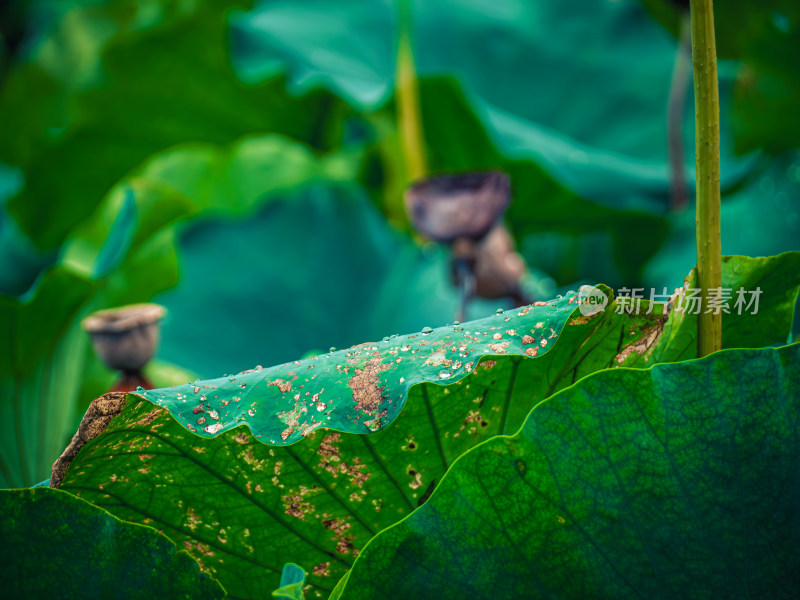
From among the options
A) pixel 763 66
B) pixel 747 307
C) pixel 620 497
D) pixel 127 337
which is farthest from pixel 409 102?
pixel 620 497

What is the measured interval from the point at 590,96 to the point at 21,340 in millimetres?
1409

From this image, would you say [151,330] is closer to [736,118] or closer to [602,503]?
[602,503]

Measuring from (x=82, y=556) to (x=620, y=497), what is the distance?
262 mm

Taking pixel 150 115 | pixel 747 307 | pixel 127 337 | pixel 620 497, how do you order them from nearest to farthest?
pixel 620 497 → pixel 747 307 → pixel 127 337 → pixel 150 115

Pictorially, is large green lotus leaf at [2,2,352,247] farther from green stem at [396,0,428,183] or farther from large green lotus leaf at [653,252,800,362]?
large green lotus leaf at [653,252,800,362]

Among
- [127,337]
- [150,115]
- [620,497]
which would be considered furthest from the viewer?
[150,115]

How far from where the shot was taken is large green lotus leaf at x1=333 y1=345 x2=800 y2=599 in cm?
33

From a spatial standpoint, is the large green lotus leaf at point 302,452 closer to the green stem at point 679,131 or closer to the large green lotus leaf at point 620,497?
the large green lotus leaf at point 620,497

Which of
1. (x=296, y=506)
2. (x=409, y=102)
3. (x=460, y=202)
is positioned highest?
(x=409, y=102)

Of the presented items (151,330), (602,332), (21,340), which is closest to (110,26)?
(21,340)

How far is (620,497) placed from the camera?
337mm

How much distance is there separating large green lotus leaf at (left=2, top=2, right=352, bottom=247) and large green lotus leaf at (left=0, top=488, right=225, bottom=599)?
55.9 inches

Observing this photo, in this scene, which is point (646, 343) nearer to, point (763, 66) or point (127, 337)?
point (127, 337)

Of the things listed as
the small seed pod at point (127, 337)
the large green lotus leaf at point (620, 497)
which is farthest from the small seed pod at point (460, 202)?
the large green lotus leaf at point (620, 497)
